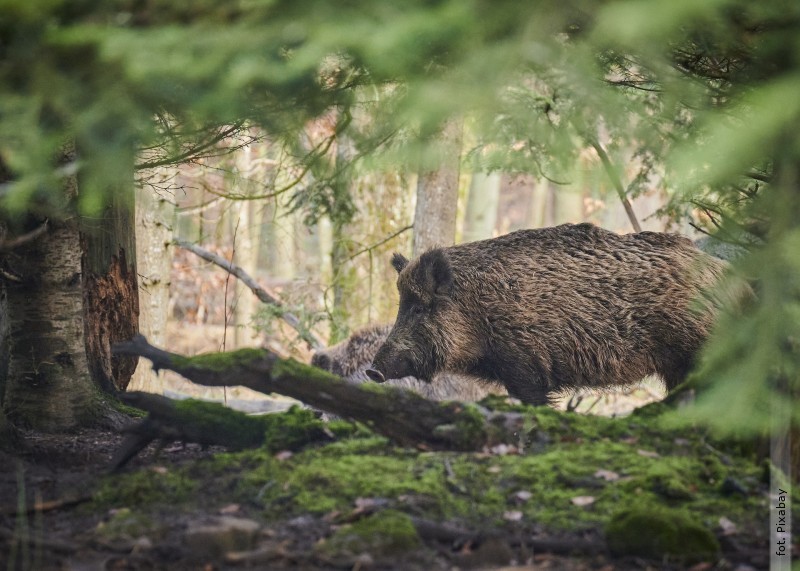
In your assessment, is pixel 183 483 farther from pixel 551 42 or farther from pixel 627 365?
pixel 627 365

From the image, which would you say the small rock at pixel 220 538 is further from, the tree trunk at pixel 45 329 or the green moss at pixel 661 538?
the tree trunk at pixel 45 329

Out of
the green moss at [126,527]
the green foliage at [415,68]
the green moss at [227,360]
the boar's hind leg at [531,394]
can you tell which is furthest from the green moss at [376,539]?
the boar's hind leg at [531,394]

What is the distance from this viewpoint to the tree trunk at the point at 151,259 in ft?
34.6

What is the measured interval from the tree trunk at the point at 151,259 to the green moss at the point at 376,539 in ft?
22.9

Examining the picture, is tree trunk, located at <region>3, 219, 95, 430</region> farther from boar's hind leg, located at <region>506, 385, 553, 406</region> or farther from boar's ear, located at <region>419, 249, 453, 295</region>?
boar's hind leg, located at <region>506, 385, 553, 406</region>

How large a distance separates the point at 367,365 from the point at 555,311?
2.20m

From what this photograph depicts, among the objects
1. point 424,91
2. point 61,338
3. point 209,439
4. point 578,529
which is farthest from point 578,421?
point 61,338

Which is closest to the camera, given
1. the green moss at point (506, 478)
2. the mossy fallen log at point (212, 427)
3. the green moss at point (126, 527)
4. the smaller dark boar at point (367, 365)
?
the green moss at point (126, 527)

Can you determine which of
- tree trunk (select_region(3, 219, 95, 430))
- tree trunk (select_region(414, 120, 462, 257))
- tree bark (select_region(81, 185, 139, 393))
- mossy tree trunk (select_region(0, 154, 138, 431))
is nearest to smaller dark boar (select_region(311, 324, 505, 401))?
tree trunk (select_region(414, 120, 462, 257))

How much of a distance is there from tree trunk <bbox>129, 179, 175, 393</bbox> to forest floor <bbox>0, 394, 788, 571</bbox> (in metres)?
5.33

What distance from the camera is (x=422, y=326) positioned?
26.1ft

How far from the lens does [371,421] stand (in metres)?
4.87

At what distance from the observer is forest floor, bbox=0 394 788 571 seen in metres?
3.80

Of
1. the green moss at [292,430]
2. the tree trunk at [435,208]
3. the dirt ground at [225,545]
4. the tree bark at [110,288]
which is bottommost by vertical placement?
the dirt ground at [225,545]
